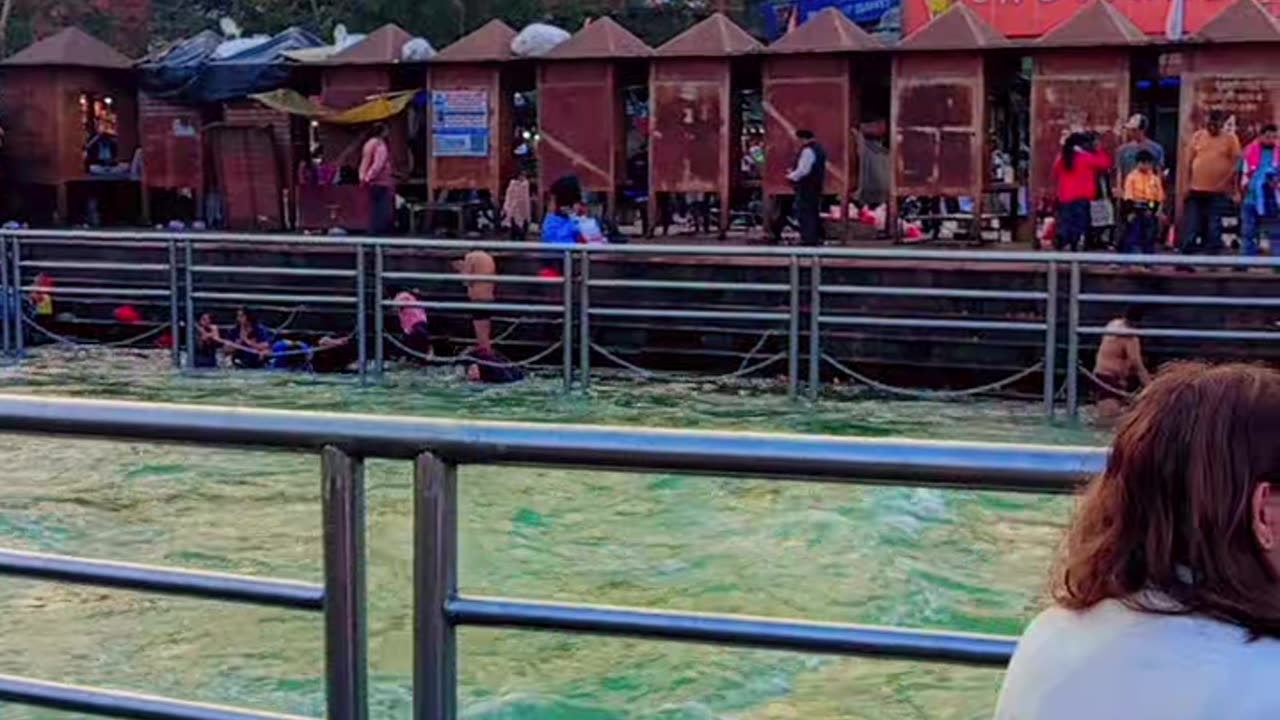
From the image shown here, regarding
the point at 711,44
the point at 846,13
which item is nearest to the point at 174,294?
the point at 711,44

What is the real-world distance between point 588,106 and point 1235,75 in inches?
243

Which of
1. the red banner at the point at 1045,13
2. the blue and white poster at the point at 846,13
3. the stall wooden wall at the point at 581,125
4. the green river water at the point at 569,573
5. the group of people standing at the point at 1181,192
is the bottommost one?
the green river water at the point at 569,573

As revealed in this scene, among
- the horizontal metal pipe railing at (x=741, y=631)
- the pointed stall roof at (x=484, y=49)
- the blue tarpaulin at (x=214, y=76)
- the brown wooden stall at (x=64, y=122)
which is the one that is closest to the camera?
the horizontal metal pipe railing at (x=741, y=631)

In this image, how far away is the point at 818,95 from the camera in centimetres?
1673

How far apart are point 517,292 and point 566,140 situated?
147 inches

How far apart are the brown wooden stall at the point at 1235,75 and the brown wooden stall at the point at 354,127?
25.9 feet

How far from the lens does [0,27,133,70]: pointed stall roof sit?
20141mm

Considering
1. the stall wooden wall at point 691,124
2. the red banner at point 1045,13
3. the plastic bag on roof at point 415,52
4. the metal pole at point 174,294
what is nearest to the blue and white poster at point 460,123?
the plastic bag on roof at point 415,52

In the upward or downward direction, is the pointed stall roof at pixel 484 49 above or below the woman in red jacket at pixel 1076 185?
above

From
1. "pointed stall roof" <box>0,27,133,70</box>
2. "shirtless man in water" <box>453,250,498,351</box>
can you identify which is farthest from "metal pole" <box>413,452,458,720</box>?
"pointed stall roof" <box>0,27,133,70</box>

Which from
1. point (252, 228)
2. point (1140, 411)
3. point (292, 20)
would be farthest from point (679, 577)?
point (292, 20)

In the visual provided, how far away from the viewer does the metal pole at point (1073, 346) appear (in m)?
10.6

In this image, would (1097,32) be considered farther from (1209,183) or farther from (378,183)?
(378,183)

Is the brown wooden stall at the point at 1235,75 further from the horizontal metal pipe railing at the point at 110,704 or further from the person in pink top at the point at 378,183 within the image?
the horizontal metal pipe railing at the point at 110,704
